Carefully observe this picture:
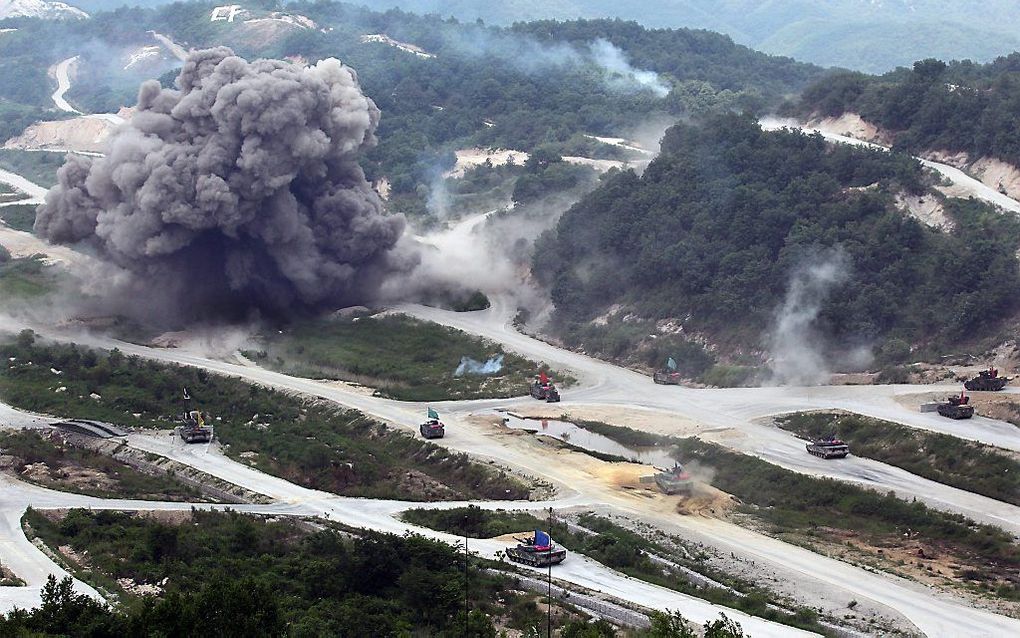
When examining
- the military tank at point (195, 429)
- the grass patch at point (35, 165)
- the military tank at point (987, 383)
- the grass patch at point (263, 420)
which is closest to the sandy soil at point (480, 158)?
the grass patch at point (35, 165)

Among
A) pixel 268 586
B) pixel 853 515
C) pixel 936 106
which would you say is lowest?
pixel 268 586

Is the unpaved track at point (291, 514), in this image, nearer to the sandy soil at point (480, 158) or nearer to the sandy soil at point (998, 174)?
the sandy soil at point (998, 174)

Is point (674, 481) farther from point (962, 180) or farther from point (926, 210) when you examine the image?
point (962, 180)

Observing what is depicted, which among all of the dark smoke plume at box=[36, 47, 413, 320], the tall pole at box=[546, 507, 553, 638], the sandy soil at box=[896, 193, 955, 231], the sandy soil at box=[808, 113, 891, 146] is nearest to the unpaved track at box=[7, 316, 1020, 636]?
the tall pole at box=[546, 507, 553, 638]

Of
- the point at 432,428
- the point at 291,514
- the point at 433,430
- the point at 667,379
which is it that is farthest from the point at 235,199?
the point at 291,514

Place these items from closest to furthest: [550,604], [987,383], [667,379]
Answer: [550,604]
[987,383]
[667,379]

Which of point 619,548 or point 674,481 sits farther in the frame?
point 674,481

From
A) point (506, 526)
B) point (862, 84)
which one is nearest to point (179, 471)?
point (506, 526)
